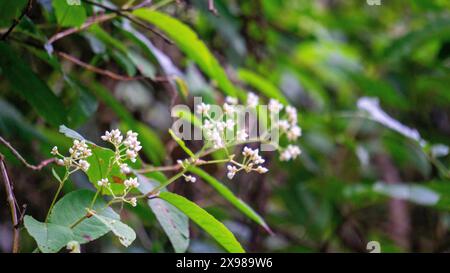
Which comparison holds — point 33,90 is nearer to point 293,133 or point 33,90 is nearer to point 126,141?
point 126,141

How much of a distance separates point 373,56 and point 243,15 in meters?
0.77

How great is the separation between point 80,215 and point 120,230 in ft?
0.32

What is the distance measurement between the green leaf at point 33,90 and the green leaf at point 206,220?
365mm

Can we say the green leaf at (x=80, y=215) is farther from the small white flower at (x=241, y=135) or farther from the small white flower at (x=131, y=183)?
the small white flower at (x=241, y=135)

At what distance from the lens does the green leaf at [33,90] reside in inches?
42.7

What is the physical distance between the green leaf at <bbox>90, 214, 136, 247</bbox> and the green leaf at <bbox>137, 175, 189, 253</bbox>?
0.50ft

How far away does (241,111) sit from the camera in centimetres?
114

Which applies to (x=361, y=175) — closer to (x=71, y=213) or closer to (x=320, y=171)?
(x=320, y=171)

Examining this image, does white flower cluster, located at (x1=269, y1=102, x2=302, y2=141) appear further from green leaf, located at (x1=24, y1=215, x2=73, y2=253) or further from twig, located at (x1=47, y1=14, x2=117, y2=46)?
green leaf, located at (x1=24, y1=215, x2=73, y2=253)

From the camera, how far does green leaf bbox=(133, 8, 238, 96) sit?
1.14 meters

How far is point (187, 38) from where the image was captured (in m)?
1.19

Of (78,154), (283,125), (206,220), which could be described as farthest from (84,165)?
(283,125)
